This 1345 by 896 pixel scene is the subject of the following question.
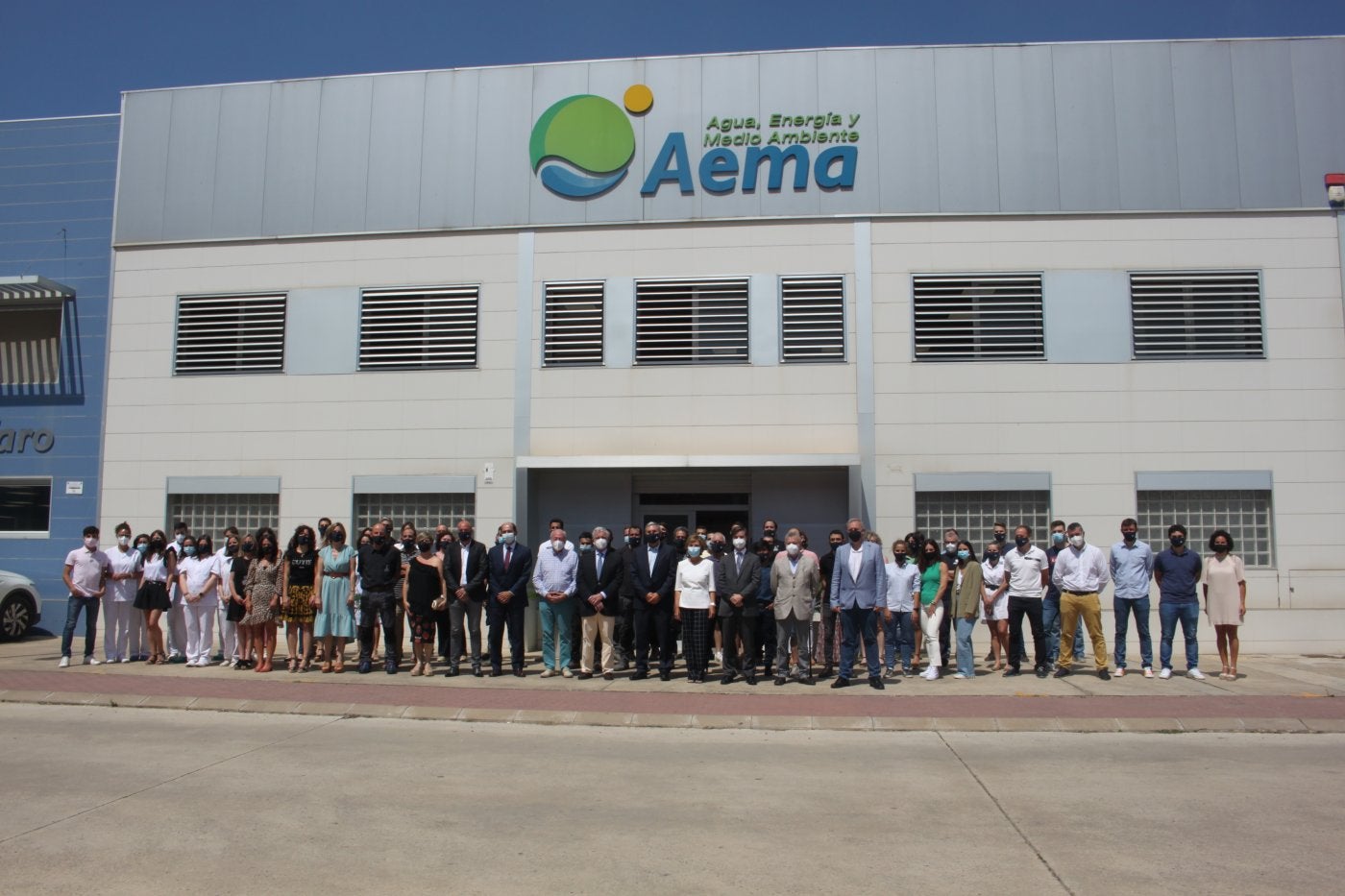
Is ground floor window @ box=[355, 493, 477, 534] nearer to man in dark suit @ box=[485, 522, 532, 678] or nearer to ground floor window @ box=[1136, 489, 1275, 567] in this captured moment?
man in dark suit @ box=[485, 522, 532, 678]

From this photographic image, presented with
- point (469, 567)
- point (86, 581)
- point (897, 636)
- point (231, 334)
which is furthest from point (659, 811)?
point (231, 334)

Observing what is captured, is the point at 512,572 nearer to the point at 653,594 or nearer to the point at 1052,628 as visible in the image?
the point at 653,594

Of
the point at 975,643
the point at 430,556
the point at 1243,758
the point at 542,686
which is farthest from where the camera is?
the point at 975,643

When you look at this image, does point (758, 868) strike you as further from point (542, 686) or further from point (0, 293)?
point (0, 293)

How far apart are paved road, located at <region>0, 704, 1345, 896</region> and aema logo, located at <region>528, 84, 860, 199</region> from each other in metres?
10.1

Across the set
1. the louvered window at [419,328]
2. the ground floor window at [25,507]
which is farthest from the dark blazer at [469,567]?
the ground floor window at [25,507]

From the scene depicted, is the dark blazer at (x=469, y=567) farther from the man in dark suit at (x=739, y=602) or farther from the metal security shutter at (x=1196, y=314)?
the metal security shutter at (x=1196, y=314)

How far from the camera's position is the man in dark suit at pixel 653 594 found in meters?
12.9

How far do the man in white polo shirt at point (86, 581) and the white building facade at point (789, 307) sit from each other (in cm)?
361

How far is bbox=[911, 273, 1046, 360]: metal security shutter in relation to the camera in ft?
54.9

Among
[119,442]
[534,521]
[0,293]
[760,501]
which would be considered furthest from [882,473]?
[0,293]

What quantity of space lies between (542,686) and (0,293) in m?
12.8

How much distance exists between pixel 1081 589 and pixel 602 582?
5865 millimetres

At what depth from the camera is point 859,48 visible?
17.2 m
